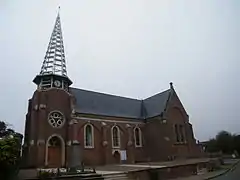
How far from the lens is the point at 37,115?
3008 centimetres

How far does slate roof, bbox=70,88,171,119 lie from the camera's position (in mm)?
35819

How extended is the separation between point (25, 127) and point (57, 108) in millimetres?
5686

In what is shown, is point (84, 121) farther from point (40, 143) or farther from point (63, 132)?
point (40, 143)

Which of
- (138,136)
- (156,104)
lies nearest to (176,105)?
(156,104)

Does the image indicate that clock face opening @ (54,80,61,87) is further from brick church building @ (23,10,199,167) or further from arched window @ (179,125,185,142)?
arched window @ (179,125,185,142)

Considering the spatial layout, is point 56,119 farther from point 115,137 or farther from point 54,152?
point 115,137

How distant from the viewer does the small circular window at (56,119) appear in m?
30.4

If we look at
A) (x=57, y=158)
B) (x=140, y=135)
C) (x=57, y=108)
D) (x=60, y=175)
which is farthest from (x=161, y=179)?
(x=140, y=135)

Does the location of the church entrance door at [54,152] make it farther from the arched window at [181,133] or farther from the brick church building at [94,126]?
the arched window at [181,133]

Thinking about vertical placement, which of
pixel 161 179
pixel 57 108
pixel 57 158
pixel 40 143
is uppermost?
pixel 57 108

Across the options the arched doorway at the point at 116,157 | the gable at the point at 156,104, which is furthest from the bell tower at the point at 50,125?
the gable at the point at 156,104

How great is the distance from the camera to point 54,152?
2953 centimetres

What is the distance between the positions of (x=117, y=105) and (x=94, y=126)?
Answer: 8186mm

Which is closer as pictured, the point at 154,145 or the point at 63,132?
the point at 63,132
